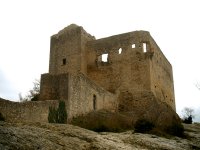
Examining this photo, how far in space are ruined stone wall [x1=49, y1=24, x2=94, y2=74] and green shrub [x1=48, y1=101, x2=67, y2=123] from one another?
11.5 meters

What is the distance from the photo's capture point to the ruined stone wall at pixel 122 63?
1115 inches

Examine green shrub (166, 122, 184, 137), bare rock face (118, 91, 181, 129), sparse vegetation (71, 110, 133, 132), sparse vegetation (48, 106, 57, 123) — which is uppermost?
bare rock face (118, 91, 181, 129)

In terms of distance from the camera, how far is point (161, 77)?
104 feet

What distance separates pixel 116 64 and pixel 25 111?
13.8 meters

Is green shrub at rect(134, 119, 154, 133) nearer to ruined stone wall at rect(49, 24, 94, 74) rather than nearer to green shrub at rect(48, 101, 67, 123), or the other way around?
green shrub at rect(48, 101, 67, 123)

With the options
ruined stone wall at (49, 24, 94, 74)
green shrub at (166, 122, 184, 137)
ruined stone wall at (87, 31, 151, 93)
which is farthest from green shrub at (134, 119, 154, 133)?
ruined stone wall at (49, 24, 94, 74)

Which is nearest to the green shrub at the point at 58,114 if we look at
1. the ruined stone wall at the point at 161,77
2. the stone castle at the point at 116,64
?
the stone castle at the point at 116,64

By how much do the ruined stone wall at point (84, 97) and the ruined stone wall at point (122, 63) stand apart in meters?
3.97

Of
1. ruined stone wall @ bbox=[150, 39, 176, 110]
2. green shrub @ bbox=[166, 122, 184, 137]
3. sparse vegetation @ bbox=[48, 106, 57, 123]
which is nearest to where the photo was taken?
sparse vegetation @ bbox=[48, 106, 57, 123]

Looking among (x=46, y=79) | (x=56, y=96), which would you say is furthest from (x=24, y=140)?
(x=46, y=79)

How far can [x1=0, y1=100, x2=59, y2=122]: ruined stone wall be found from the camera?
17.0m

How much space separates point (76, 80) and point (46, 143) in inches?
506

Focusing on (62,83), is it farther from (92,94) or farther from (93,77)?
(93,77)

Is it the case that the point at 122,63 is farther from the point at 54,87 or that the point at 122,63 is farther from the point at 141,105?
the point at 54,87
